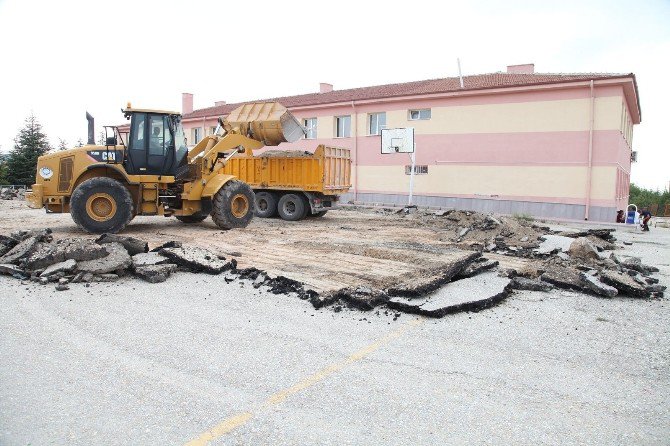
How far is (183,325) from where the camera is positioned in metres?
5.25

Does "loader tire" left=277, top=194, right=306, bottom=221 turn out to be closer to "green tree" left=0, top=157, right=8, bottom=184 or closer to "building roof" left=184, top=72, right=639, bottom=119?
"building roof" left=184, top=72, right=639, bottom=119

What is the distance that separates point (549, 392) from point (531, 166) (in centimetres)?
1796

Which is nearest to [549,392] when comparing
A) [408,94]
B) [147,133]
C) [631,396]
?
[631,396]

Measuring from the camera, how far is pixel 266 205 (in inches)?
643

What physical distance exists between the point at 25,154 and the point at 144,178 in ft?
87.2

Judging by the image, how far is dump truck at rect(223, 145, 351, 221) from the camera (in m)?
Result: 15.5

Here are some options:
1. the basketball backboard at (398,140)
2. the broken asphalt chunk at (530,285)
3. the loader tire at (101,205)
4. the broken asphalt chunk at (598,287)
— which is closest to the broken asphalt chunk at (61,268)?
the loader tire at (101,205)

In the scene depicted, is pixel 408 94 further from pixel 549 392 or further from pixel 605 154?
pixel 549 392

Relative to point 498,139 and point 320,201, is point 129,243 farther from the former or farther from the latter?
point 498,139

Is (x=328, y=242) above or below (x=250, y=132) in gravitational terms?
below

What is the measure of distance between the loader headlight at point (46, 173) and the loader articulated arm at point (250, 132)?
10.5ft

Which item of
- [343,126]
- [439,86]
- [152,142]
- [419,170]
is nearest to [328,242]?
[152,142]

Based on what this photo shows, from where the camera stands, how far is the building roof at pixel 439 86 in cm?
1961

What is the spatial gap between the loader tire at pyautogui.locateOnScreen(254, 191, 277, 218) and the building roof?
10.4 m
